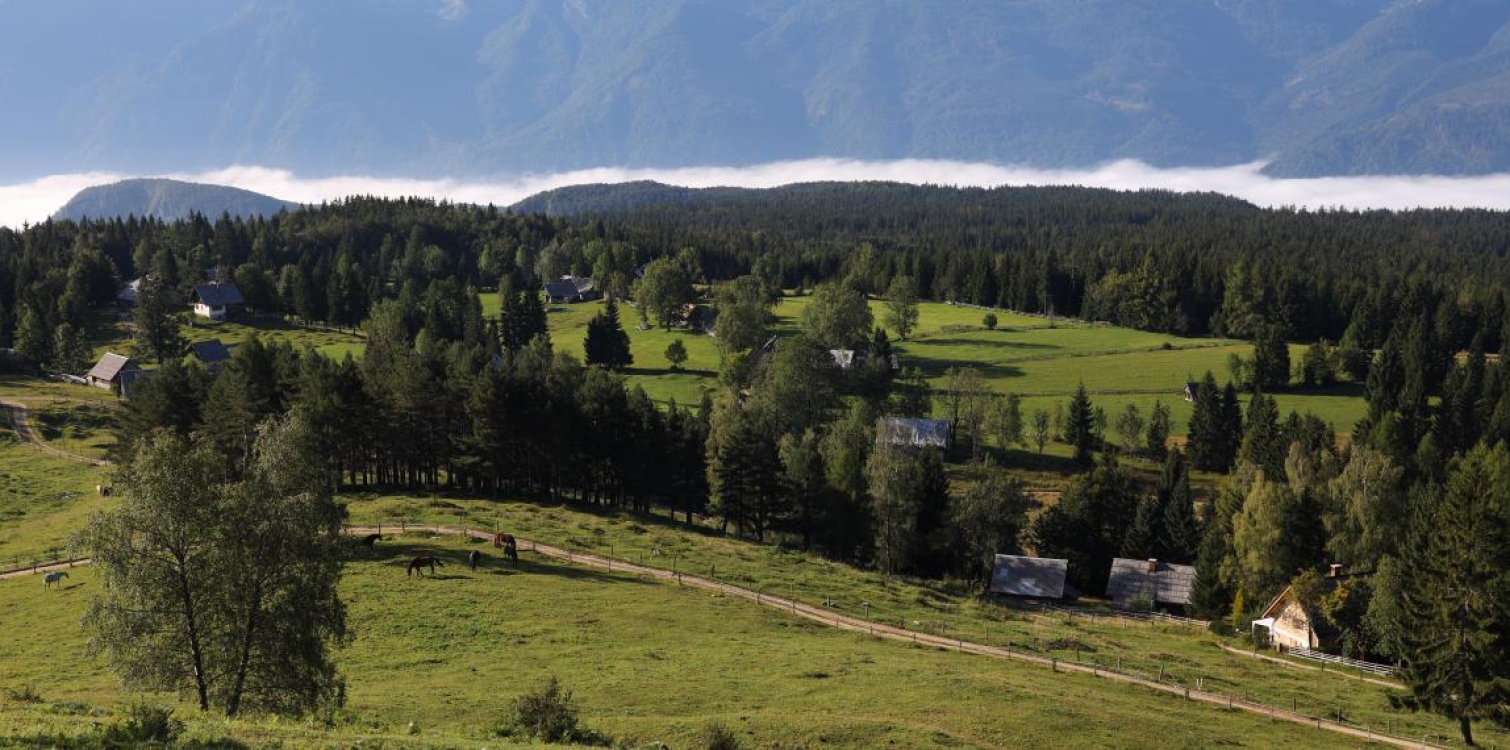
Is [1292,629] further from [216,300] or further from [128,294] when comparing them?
[128,294]

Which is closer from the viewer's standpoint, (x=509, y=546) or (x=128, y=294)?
(x=509, y=546)

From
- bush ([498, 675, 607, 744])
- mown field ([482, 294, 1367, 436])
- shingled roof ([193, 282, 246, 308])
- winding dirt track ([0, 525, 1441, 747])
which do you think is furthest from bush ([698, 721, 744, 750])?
shingled roof ([193, 282, 246, 308])

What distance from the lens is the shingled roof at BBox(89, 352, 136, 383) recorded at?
133m

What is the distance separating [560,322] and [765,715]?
6600 inches

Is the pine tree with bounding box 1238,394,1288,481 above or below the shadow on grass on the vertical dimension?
above

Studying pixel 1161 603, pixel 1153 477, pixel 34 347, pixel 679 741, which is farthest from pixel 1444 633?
pixel 34 347

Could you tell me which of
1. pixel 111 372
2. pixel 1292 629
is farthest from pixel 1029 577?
pixel 111 372

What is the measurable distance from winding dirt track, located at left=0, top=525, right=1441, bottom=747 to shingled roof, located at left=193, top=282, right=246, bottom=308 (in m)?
136

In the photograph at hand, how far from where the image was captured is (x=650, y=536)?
7281cm

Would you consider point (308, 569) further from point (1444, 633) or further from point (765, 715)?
point (1444, 633)

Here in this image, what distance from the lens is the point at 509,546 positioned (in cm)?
6066

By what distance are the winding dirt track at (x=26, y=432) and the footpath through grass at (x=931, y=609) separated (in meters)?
32.8

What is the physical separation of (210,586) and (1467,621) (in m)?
50.4

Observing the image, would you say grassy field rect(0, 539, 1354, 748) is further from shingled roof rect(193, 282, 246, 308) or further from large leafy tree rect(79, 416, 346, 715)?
shingled roof rect(193, 282, 246, 308)
